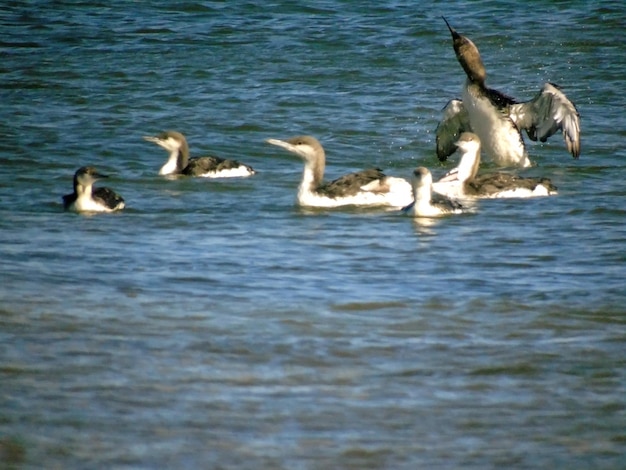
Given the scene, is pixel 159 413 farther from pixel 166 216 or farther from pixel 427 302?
pixel 166 216

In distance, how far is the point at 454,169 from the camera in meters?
13.2

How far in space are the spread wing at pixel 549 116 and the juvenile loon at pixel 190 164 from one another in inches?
126

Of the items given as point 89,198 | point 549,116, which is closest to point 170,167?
point 89,198

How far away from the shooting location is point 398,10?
23141 millimetres

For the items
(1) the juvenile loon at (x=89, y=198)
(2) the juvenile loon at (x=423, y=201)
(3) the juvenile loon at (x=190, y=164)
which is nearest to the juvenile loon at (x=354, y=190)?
(2) the juvenile loon at (x=423, y=201)

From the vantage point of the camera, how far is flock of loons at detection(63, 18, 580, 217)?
1148 centimetres

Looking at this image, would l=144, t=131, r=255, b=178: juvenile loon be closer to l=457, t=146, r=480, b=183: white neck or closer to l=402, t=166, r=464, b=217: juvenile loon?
l=457, t=146, r=480, b=183: white neck

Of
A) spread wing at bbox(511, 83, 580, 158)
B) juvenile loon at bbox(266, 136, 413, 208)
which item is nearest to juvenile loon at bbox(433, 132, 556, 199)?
juvenile loon at bbox(266, 136, 413, 208)

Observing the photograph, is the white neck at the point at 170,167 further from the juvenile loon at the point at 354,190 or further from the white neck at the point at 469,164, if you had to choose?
the white neck at the point at 469,164

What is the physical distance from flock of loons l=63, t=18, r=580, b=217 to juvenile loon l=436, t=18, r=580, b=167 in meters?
0.01

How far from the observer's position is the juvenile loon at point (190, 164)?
1309cm

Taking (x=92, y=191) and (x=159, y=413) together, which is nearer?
(x=159, y=413)

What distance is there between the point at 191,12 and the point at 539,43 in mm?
5814

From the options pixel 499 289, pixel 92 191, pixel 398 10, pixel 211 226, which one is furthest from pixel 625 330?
pixel 398 10
